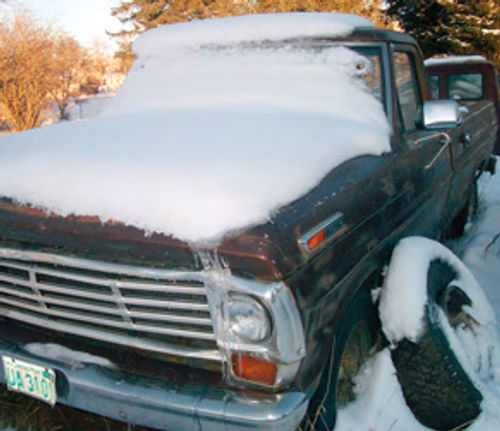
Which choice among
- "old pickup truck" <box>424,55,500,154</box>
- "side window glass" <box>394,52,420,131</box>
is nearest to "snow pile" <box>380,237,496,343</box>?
"side window glass" <box>394,52,420,131</box>

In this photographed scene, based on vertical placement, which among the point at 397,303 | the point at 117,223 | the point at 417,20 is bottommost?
the point at 417,20

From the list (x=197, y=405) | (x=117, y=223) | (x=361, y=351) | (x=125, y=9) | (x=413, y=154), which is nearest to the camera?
(x=197, y=405)

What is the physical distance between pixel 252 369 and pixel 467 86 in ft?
23.6

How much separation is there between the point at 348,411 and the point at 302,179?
1.04 metres

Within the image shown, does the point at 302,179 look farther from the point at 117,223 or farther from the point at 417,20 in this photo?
the point at 417,20

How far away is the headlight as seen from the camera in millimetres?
1625

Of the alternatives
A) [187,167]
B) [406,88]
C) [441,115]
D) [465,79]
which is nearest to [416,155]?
[441,115]

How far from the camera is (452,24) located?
20984 millimetres

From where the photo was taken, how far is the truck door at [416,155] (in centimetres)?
270

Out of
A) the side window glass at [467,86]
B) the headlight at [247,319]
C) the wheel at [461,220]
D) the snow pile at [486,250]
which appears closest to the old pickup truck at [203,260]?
the headlight at [247,319]

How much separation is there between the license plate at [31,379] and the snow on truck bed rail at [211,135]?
24.9 inches

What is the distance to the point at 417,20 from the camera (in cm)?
2119

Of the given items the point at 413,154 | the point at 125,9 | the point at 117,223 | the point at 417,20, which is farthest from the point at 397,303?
the point at 125,9

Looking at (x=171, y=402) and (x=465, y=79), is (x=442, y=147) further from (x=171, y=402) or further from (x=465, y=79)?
(x=465, y=79)
